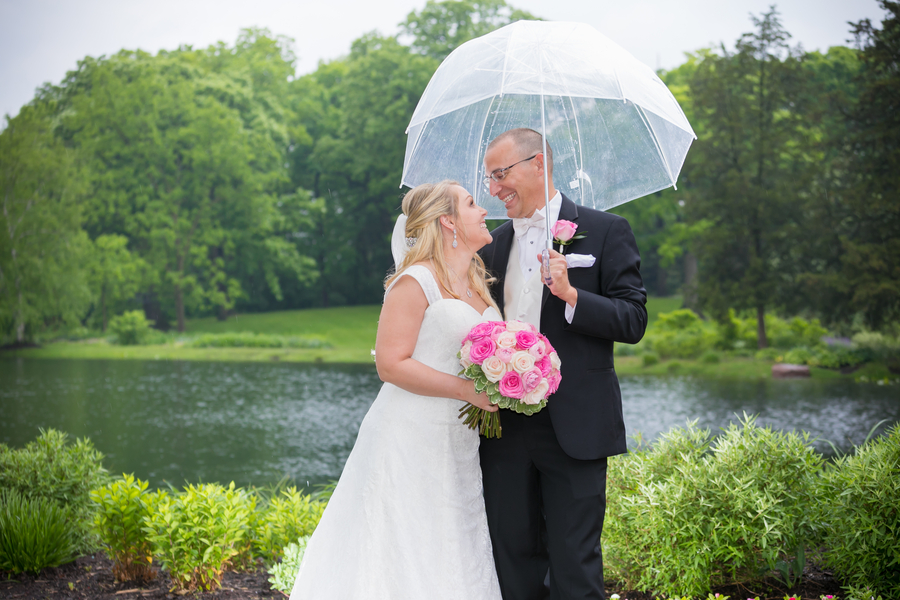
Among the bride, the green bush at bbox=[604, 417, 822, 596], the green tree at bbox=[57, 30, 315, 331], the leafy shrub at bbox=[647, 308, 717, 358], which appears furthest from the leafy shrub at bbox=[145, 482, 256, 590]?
the green tree at bbox=[57, 30, 315, 331]

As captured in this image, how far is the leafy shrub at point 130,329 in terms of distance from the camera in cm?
2766

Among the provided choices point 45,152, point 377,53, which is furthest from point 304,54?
point 45,152

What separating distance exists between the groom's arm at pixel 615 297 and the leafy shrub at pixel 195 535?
236 cm

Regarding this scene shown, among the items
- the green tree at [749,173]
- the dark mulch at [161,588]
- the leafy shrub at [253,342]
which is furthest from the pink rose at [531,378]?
the leafy shrub at [253,342]

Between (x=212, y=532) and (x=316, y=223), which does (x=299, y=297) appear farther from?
(x=212, y=532)

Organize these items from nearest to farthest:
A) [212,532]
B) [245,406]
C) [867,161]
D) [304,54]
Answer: [212,532]
[245,406]
[867,161]
[304,54]

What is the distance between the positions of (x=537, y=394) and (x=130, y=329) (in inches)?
1131

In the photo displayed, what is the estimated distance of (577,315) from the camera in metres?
2.50

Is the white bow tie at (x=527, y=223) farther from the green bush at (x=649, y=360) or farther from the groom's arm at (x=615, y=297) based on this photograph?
the green bush at (x=649, y=360)

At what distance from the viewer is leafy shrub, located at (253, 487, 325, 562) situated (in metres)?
4.25

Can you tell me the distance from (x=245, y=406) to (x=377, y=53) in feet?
77.5

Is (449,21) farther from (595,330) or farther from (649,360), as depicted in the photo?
(595,330)

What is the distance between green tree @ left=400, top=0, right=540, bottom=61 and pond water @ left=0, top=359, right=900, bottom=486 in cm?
1974

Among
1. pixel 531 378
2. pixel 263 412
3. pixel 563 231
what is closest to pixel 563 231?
pixel 563 231
